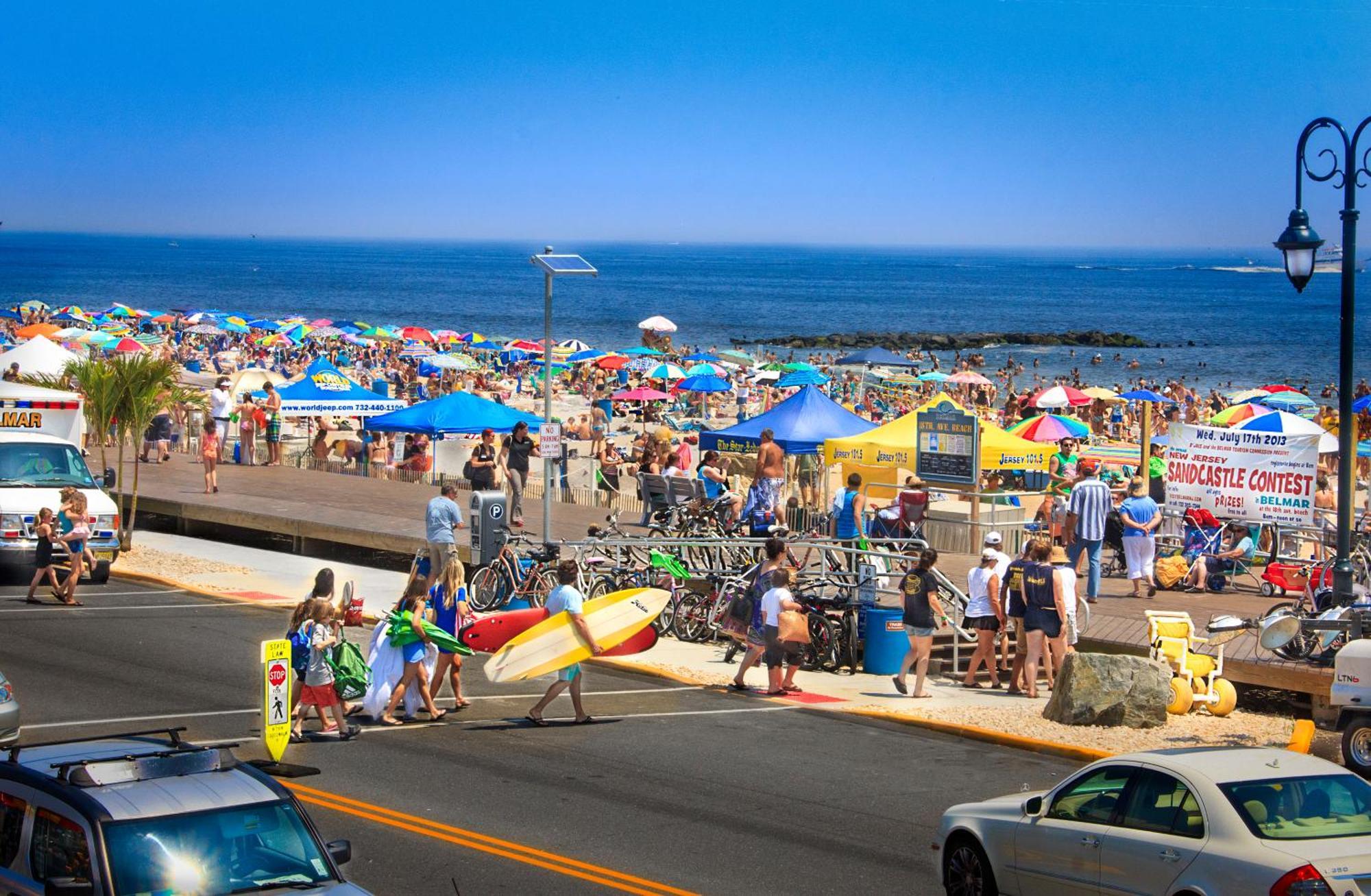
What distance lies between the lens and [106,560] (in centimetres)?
2225

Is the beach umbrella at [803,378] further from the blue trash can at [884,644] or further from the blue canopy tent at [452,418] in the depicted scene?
the blue trash can at [884,644]

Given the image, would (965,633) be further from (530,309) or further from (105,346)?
(530,309)

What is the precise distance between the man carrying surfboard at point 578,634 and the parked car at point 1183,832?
5674 millimetres

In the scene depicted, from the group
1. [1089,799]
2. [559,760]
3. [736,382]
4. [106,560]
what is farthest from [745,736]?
[736,382]

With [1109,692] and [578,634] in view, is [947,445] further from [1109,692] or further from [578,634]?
[578,634]

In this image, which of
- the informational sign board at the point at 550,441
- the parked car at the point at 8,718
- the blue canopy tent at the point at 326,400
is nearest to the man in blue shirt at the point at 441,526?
the informational sign board at the point at 550,441

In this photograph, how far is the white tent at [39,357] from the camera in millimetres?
35188

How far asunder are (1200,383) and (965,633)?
79239mm

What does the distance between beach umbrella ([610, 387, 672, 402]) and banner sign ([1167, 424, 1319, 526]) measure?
29731 millimetres

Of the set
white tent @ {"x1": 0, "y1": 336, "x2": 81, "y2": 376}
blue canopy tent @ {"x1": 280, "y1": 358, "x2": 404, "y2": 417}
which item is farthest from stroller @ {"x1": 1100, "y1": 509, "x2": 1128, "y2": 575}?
white tent @ {"x1": 0, "y1": 336, "x2": 81, "y2": 376}

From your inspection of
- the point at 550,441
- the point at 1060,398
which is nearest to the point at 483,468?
the point at 550,441

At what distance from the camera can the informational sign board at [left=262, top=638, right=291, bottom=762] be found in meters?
12.4

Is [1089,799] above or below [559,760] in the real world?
above

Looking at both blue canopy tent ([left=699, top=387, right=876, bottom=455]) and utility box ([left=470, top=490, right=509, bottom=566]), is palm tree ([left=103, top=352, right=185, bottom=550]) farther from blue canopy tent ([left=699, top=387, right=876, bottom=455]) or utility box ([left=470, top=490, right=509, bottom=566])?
blue canopy tent ([left=699, top=387, right=876, bottom=455])
